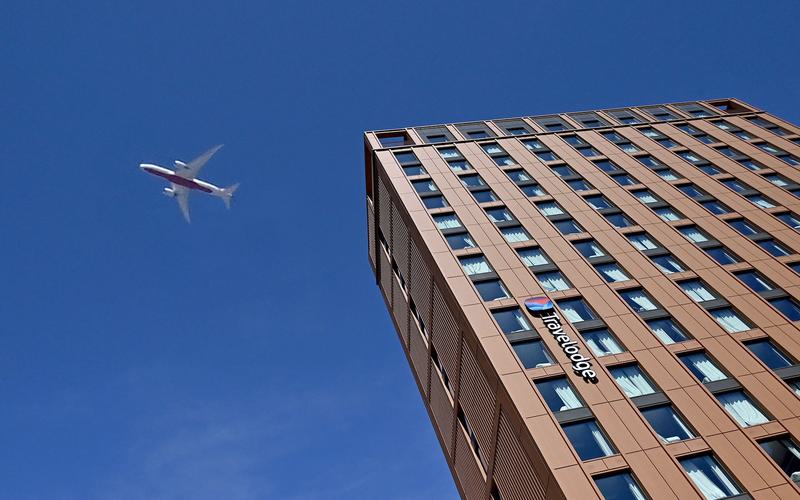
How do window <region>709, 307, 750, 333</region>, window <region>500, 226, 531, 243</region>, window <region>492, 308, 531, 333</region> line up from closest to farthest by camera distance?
1. window <region>709, 307, 750, 333</region>
2. window <region>492, 308, 531, 333</region>
3. window <region>500, 226, 531, 243</region>

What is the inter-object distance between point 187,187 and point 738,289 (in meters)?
62.7

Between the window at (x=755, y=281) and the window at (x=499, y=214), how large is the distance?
14844 millimetres

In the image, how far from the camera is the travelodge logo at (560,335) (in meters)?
30.2

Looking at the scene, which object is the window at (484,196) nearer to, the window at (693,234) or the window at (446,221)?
the window at (446,221)

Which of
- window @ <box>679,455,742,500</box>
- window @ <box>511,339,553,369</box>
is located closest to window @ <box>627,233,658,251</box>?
window @ <box>511,339,553,369</box>

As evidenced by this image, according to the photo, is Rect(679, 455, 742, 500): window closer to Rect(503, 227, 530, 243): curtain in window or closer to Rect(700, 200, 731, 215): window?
A: Rect(503, 227, 530, 243): curtain in window

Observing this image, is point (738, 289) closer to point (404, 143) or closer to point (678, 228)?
point (678, 228)

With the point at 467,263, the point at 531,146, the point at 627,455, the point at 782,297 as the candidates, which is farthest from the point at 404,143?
the point at 627,455

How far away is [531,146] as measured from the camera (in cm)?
5684

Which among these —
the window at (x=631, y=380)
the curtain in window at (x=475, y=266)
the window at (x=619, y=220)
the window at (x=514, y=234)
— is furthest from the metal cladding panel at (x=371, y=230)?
the window at (x=631, y=380)

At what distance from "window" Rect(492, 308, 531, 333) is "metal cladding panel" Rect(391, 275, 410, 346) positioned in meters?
16.8

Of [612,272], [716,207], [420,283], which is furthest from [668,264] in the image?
[420,283]

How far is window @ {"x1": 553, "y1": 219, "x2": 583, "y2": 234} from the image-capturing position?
1686 inches

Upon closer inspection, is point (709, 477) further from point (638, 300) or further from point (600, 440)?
point (638, 300)
